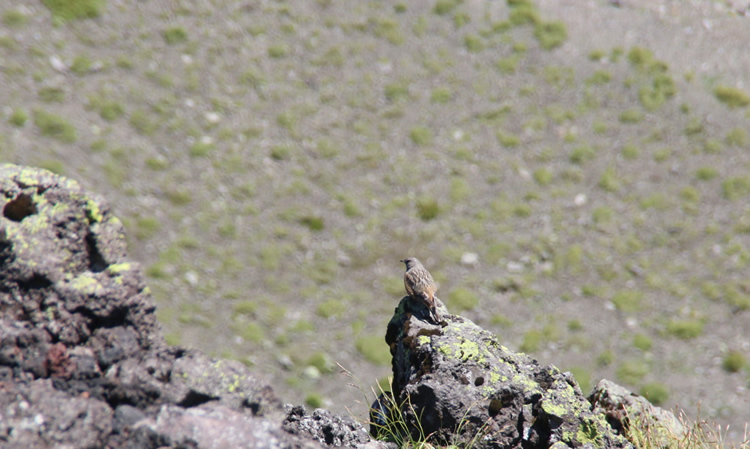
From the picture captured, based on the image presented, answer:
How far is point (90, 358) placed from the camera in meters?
4.64

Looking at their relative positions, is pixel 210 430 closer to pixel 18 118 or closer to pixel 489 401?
pixel 489 401

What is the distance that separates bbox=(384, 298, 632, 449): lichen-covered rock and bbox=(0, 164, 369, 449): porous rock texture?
2.62 feet

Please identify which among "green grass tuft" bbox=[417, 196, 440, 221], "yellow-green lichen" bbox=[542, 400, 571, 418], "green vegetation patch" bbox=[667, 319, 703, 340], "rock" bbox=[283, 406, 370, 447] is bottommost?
"green vegetation patch" bbox=[667, 319, 703, 340]

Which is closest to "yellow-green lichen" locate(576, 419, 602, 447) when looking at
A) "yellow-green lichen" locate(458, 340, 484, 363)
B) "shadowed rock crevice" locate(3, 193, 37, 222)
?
"yellow-green lichen" locate(458, 340, 484, 363)

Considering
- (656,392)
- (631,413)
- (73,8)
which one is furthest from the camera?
(73,8)

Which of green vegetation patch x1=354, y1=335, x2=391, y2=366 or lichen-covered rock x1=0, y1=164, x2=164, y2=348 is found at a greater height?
lichen-covered rock x1=0, y1=164, x2=164, y2=348

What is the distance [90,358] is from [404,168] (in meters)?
10.7

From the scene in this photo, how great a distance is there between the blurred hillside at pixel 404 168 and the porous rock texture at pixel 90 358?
6.48m

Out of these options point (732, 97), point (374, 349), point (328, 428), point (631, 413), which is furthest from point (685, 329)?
point (328, 428)

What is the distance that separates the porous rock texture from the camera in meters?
4.05

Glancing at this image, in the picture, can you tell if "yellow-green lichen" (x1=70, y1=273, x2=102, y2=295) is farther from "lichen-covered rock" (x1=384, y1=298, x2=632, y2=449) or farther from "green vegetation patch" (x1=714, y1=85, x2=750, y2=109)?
"green vegetation patch" (x1=714, y1=85, x2=750, y2=109)

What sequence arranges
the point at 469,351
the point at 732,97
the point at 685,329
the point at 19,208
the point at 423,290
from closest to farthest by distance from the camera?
the point at 19,208 → the point at 469,351 → the point at 423,290 → the point at 685,329 → the point at 732,97

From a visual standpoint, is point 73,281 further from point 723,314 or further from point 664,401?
point 723,314

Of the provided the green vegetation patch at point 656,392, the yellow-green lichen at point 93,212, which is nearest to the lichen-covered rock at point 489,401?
the yellow-green lichen at point 93,212
